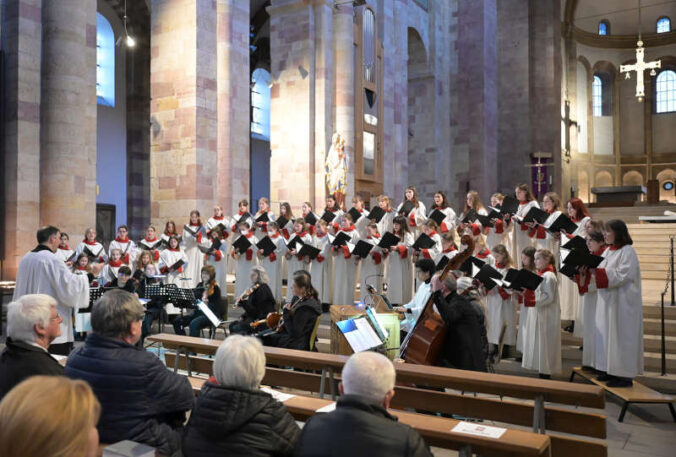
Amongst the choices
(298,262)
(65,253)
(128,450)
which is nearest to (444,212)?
(298,262)

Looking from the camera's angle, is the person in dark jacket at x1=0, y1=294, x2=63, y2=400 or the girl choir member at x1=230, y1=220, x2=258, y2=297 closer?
the person in dark jacket at x1=0, y1=294, x2=63, y2=400

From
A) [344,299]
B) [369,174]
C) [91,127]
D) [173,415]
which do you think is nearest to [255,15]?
[369,174]

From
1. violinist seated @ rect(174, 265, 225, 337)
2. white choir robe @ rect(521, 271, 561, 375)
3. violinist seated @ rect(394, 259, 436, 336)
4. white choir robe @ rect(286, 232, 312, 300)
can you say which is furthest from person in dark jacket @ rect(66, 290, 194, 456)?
white choir robe @ rect(286, 232, 312, 300)

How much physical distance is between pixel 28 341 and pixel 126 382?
2.81 feet

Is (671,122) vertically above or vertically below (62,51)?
above

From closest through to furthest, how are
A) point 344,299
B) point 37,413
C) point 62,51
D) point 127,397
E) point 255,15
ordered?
point 37,413 → point 127,397 → point 344,299 → point 62,51 → point 255,15

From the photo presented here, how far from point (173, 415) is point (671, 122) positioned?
38.4 m

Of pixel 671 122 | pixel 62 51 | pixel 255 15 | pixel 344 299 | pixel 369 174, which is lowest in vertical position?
pixel 344 299

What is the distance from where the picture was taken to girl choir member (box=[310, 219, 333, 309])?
11812mm

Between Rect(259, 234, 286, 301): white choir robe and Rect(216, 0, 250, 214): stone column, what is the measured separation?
209 inches

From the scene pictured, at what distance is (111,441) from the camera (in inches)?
129

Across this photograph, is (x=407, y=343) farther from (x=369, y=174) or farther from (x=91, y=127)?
(x=369, y=174)

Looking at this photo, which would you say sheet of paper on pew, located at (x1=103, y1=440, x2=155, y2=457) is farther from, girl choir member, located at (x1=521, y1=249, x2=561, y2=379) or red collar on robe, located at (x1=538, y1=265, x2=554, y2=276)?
red collar on robe, located at (x1=538, y1=265, x2=554, y2=276)

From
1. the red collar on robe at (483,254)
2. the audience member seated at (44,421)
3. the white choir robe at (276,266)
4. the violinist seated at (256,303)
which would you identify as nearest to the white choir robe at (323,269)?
the white choir robe at (276,266)
